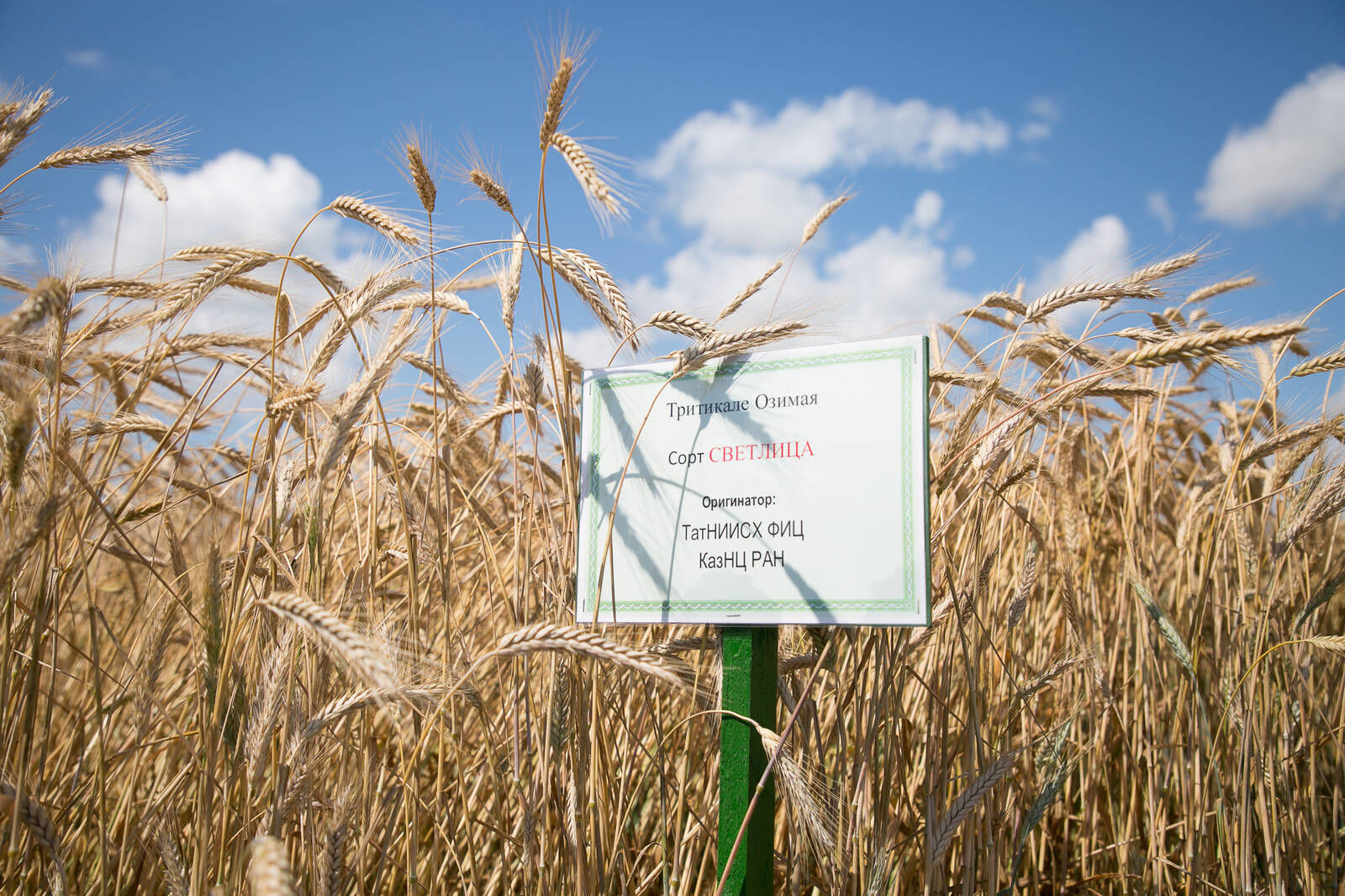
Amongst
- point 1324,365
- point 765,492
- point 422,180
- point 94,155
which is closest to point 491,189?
point 422,180

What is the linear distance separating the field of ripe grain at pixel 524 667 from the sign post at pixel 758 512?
11cm

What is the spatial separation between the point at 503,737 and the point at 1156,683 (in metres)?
2.28

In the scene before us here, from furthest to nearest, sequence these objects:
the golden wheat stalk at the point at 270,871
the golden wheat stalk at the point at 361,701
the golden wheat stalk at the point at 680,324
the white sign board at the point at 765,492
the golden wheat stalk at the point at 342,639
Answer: the golden wheat stalk at the point at 680,324
the white sign board at the point at 765,492
the golden wheat stalk at the point at 361,701
the golden wheat stalk at the point at 342,639
the golden wheat stalk at the point at 270,871

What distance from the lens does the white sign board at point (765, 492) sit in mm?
1417

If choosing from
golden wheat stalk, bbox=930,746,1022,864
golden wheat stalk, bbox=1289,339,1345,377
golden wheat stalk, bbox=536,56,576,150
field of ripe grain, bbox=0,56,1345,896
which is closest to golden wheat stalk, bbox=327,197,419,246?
field of ripe grain, bbox=0,56,1345,896

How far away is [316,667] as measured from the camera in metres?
1.40

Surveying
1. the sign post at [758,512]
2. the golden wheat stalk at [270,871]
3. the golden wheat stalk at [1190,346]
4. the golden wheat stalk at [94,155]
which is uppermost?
the golden wheat stalk at [94,155]

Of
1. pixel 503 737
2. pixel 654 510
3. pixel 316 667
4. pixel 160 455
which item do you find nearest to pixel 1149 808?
pixel 654 510

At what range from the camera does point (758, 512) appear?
1520mm

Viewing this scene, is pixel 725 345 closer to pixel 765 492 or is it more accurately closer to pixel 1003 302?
pixel 765 492

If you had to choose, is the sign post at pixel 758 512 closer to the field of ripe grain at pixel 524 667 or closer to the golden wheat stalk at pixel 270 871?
the field of ripe grain at pixel 524 667

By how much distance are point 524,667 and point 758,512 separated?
0.64m

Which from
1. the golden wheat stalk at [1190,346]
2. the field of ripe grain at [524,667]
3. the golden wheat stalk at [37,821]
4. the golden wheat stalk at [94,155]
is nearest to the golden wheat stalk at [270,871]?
the field of ripe grain at [524,667]

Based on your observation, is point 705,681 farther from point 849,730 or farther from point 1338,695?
point 1338,695
